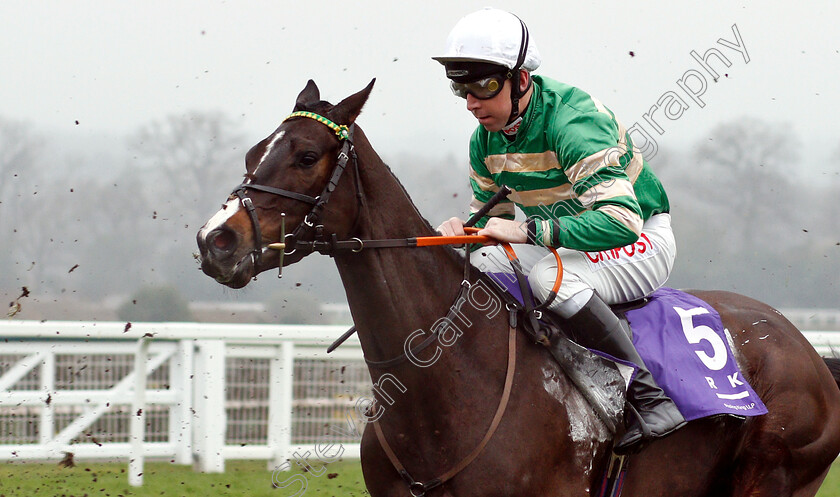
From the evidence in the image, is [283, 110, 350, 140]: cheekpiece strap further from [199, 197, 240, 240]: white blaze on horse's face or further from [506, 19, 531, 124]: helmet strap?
[506, 19, 531, 124]: helmet strap

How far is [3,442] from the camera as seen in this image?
571 cm

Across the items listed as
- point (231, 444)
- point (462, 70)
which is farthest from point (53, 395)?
point (462, 70)

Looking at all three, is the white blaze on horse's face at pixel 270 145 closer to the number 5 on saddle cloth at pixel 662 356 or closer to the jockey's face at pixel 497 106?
the jockey's face at pixel 497 106

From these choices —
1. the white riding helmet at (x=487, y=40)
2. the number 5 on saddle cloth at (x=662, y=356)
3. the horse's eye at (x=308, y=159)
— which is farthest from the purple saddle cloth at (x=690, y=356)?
the horse's eye at (x=308, y=159)

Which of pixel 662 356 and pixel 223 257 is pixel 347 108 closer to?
pixel 223 257

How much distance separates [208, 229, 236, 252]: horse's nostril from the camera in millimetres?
2447

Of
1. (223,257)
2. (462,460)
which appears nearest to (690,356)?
(462,460)

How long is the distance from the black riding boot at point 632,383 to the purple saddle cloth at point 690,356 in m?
0.09

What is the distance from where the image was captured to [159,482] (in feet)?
19.0

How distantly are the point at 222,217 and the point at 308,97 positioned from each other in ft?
1.82

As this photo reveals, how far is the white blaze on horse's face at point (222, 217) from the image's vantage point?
245 centimetres

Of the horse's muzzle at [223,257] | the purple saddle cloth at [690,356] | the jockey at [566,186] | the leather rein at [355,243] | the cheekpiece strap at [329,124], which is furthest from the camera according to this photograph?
the purple saddle cloth at [690,356]

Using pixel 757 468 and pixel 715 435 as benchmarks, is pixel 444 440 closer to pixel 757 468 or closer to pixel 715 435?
pixel 715 435

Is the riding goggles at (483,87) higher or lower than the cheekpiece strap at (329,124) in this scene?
higher
